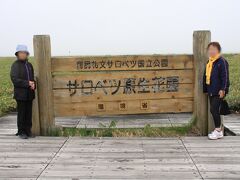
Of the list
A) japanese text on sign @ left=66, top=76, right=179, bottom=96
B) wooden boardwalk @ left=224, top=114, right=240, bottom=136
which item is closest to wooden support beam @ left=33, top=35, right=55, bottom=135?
japanese text on sign @ left=66, top=76, right=179, bottom=96

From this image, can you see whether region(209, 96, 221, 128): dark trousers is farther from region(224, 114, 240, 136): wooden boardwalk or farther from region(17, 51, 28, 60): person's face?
region(17, 51, 28, 60): person's face

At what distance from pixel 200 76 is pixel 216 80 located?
50 centimetres

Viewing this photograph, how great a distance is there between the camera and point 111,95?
809cm

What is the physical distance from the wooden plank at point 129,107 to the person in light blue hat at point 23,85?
0.59 meters

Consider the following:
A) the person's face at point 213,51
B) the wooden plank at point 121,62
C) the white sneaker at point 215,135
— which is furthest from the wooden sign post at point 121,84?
the white sneaker at point 215,135

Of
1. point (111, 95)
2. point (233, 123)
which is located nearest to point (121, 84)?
point (111, 95)

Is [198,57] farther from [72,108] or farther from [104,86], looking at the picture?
[72,108]

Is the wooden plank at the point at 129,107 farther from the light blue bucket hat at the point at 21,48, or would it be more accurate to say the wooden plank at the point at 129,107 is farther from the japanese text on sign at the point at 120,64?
the light blue bucket hat at the point at 21,48

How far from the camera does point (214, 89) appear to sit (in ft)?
24.6

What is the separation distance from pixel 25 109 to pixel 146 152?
240 cm

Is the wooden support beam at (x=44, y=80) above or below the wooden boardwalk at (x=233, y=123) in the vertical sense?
above

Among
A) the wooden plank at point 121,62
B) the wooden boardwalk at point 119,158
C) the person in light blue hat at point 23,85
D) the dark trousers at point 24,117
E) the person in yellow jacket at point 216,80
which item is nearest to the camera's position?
the wooden boardwalk at point 119,158

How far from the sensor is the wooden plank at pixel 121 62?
783 centimetres

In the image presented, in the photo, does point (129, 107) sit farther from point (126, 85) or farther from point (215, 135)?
point (215, 135)
